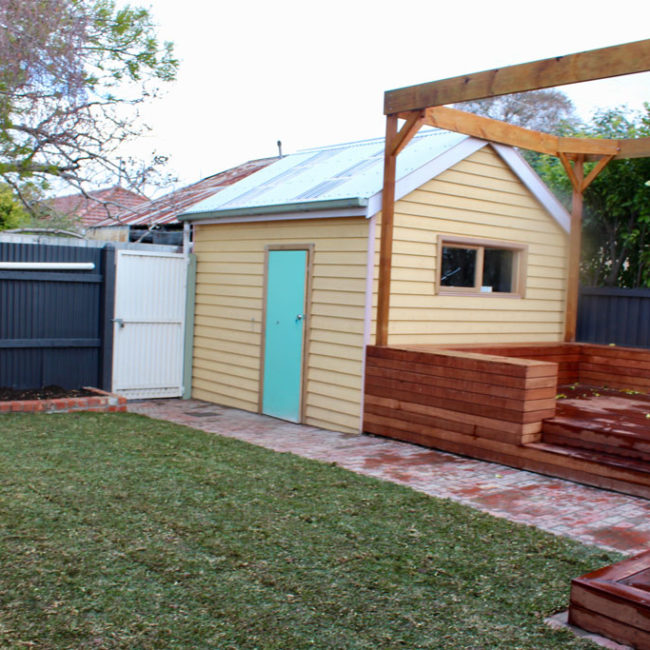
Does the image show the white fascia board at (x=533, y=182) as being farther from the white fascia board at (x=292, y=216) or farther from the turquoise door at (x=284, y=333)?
the turquoise door at (x=284, y=333)

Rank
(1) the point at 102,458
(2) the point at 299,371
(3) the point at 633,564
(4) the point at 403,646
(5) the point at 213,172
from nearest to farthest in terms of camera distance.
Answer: (4) the point at 403,646 → (3) the point at 633,564 → (1) the point at 102,458 → (2) the point at 299,371 → (5) the point at 213,172

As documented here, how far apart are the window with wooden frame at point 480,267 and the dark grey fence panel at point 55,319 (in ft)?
13.6

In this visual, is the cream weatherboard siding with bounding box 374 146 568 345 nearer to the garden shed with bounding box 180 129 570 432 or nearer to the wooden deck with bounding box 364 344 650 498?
the garden shed with bounding box 180 129 570 432

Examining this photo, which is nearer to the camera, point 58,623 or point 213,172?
point 58,623

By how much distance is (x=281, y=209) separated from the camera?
8680 millimetres

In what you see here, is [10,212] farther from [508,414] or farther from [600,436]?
[600,436]

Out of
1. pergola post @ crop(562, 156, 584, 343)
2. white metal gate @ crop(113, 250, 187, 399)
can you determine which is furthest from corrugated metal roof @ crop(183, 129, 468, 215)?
pergola post @ crop(562, 156, 584, 343)

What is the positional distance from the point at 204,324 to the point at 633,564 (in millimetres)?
7384

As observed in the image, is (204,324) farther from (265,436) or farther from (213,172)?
(213,172)

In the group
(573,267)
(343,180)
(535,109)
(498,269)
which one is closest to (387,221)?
(343,180)

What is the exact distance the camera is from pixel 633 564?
3.58 m

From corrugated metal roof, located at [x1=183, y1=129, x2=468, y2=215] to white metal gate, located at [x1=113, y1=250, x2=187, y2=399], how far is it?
39.4 inches

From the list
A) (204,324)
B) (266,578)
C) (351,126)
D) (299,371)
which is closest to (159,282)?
(204,324)

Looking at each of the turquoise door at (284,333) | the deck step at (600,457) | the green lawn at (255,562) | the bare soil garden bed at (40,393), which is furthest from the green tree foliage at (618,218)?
the bare soil garden bed at (40,393)
